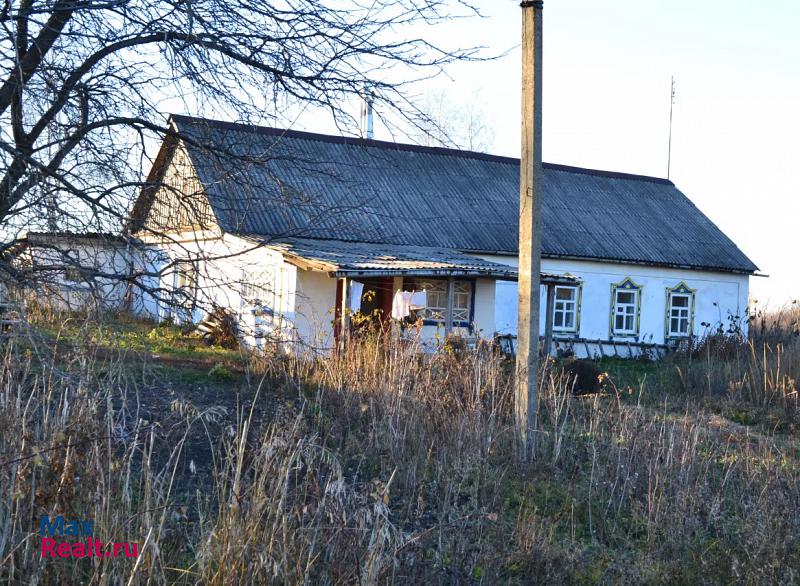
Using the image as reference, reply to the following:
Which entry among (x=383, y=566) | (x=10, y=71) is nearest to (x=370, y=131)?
(x=10, y=71)

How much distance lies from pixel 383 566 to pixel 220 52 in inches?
103

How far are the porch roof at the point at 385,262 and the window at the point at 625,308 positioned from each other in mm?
4644

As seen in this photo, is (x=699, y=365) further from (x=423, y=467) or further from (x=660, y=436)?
(x=423, y=467)

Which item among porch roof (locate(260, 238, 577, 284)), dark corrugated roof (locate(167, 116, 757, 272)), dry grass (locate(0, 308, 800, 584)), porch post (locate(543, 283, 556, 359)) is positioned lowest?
dry grass (locate(0, 308, 800, 584))

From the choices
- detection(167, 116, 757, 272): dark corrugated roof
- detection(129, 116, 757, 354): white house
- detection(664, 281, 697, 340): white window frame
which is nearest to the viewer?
detection(129, 116, 757, 354): white house

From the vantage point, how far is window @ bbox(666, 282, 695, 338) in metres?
23.6

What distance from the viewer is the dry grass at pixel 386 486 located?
12.1ft

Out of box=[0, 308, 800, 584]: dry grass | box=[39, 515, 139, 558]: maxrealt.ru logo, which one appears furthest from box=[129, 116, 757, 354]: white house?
box=[39, 515, 139, 558]: maxrealt.ru logo

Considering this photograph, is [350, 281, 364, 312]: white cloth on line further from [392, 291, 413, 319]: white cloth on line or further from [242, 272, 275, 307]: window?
[242, 272, 275, 307]: window

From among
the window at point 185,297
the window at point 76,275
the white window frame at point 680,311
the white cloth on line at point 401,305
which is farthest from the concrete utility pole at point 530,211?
the white window frame at point 680,311

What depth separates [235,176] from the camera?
15.6ft

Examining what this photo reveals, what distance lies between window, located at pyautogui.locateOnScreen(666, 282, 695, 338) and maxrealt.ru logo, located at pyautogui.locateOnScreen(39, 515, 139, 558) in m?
21.5

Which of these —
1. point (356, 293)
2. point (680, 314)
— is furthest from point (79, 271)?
point (680, 314)

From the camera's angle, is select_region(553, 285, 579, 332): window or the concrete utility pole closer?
the concrete utility pole
